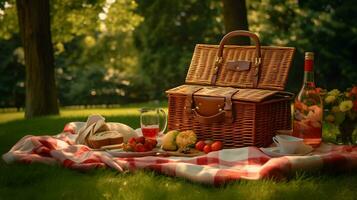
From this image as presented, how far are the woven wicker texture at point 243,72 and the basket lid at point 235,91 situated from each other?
0.36 ft

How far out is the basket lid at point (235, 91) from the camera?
14.6 feet

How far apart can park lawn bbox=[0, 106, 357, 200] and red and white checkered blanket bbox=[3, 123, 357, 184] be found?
60 mm

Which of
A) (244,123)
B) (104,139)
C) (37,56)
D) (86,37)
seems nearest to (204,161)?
(244,123)

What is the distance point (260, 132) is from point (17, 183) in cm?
197

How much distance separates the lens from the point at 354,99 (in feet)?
15.0

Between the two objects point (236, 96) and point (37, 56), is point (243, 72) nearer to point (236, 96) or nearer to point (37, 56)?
point (236, 96)

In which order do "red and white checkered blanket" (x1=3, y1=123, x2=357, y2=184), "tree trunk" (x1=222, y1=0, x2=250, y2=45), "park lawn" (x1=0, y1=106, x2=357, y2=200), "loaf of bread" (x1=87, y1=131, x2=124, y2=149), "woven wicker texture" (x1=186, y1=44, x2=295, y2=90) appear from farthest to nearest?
"tree trunk" (x1=222, y1=0, x2=250, y2=45) < "woven wicker texture" (x1=186, y1=44, x2=295, y2=90) < "loaf of bread" (x1=87, y1=131, x2=124, y2=149) < "red and white checkered blanket" (x1=3, y1=123, x2=357, y2=184) < "park lawn" (x1=0, y1=106, x2=357, y2=200)

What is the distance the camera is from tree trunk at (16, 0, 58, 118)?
9047 mm

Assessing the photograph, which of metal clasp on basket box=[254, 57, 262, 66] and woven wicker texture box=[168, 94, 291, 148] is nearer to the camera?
woven wicker texture box=[168, 94, 291, 148]

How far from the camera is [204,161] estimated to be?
13.0 feet

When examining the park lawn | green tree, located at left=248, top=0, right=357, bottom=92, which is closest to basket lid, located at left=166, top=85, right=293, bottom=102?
the park lawn

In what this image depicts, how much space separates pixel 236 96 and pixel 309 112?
1.97 feet

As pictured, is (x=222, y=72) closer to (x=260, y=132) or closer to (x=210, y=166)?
(x=260, y=132)

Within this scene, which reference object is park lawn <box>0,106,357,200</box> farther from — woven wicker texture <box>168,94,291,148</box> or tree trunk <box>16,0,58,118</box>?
tree trunk <box>16,0,58,118</box>
